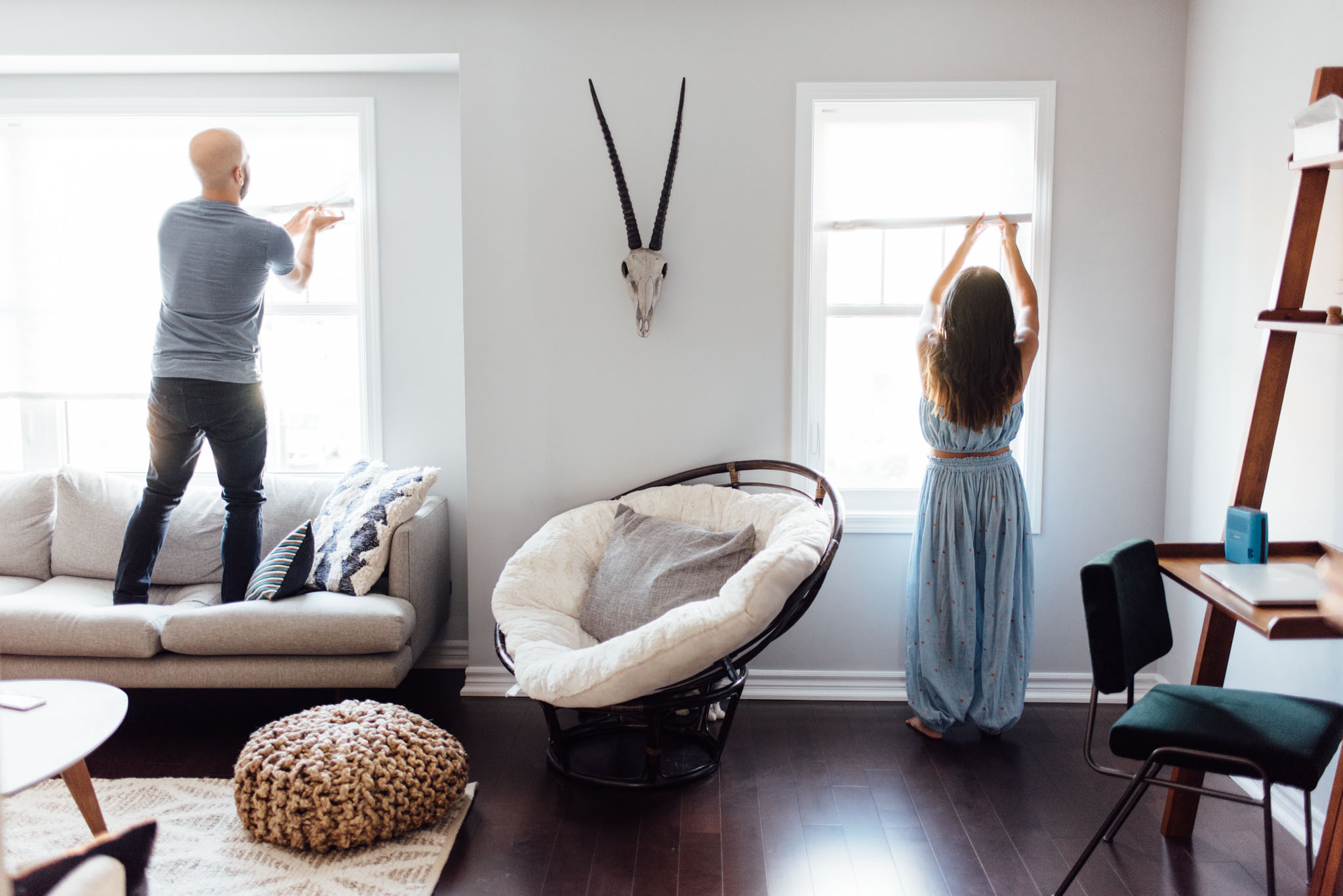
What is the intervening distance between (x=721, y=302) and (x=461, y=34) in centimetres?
134

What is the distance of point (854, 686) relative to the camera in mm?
3531

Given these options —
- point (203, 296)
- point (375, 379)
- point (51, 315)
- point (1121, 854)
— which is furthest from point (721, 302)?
point (51, 315)

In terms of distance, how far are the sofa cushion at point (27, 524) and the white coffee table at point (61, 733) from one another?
4.00ft

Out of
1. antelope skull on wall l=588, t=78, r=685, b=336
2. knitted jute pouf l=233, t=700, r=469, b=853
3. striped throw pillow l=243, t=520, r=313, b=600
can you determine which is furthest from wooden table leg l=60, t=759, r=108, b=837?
antelope skull on wall l=588, t=78, r=685, b=336

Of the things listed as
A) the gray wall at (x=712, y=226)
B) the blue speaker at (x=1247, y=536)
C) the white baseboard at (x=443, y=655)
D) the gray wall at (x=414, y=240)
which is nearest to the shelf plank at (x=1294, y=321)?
the blue speaker at (x=1247, y=536)

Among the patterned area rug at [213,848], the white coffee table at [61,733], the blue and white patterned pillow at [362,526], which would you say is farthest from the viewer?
the blue and white patterned pillow at [362,526]

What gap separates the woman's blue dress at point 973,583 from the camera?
305 cm

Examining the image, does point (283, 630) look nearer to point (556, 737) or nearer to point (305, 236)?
point (556, 737)

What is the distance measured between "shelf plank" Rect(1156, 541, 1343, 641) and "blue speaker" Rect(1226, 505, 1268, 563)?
6 centimetres

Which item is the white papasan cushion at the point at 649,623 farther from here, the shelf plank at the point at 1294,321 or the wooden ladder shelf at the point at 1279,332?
the shelf plank at the point at 1294,321

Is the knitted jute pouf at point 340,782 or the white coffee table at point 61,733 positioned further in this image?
the knitted jute pouf at point 340,782

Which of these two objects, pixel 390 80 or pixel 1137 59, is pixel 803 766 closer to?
pixel 1137 59

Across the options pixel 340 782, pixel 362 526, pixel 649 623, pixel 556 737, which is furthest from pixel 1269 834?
pixel 362 526

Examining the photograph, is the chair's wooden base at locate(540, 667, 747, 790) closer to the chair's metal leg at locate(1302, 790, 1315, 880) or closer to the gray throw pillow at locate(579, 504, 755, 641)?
the gray throw pillow at locate(579, 504, 755, 641)
